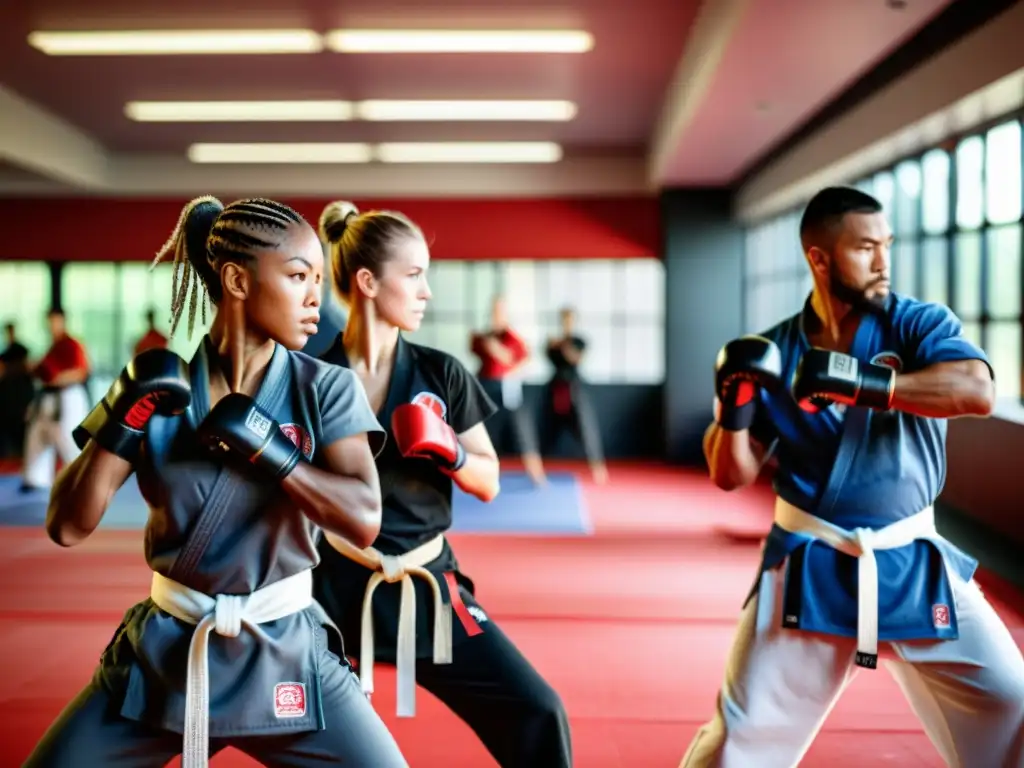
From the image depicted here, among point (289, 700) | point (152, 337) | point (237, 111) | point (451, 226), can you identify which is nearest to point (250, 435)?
point (289, 700)

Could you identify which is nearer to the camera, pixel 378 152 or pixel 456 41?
pixel 456 41

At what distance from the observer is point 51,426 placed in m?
7.03

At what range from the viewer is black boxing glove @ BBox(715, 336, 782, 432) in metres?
1.67

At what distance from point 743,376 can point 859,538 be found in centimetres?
33

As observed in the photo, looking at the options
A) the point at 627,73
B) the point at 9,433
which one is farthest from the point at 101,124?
the point at 627,73

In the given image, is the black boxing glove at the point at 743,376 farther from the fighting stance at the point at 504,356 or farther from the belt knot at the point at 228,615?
the fighting stance at the point at 504,356

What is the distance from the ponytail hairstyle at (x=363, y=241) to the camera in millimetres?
1899

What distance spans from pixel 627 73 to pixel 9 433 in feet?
23.1

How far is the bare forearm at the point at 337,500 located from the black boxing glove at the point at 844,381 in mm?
716

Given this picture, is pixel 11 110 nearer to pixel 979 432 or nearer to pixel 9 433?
pixel 9 433

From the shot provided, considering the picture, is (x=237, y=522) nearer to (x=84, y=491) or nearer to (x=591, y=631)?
(x=84, y=491)

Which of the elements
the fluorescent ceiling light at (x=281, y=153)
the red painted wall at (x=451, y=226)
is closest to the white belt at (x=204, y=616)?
the fluorescent ceiling light at (x=281, y=153)

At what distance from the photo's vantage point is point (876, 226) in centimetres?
172

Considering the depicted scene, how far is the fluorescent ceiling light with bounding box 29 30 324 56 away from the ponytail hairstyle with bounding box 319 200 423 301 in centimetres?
389
